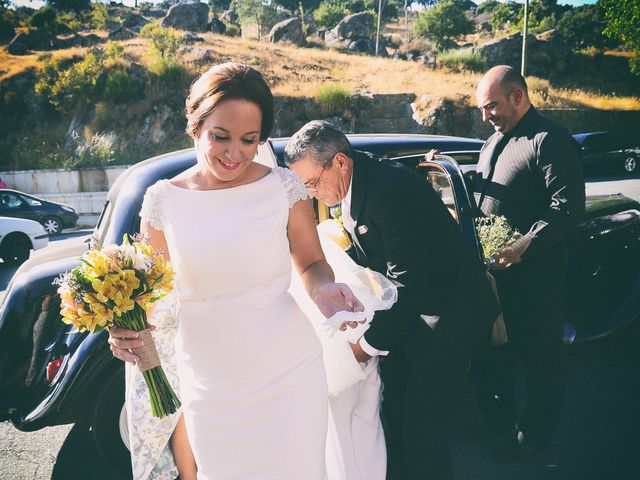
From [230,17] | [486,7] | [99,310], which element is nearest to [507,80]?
[99,310]

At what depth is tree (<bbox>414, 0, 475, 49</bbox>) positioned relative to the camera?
132ft

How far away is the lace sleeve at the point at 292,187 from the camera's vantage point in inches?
72.7

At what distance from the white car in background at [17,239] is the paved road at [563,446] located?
Result: 674 centimetres

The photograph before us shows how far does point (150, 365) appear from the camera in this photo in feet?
5.72

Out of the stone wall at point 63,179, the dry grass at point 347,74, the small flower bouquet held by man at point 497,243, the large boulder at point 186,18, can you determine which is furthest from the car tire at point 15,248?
the large boulder at point 186,18

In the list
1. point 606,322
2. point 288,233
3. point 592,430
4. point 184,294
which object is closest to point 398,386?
point 288,233

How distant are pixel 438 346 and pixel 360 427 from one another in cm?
57

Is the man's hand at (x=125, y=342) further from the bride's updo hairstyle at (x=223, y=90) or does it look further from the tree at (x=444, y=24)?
the tree at (x=444, y=24)

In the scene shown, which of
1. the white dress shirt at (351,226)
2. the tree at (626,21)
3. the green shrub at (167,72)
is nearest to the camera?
the white dress shirt at (351,226)

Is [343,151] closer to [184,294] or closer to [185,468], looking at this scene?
[184,294]

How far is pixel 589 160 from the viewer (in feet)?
49.4

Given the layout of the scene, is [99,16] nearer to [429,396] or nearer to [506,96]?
[506,96]

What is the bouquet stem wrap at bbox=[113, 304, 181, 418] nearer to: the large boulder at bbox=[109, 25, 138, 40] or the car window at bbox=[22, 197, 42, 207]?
the car window at bbox=[22, 197, 42, 207]

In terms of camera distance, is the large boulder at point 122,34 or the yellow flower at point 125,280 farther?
the large boulder at point 122,34
